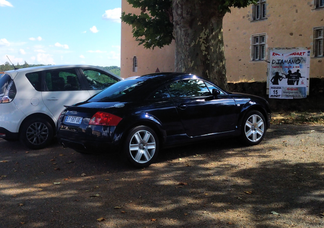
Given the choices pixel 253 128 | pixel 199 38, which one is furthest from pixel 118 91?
pixel 199 38

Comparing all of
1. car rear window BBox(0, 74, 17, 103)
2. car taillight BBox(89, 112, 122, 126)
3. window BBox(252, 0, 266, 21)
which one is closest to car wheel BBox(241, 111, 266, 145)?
car taillight BBox(89, 112, 122, 126)

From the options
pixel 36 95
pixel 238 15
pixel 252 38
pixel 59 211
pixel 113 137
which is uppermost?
pixel 238 15

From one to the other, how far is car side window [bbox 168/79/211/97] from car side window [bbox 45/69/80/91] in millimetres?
3070

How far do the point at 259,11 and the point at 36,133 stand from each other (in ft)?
73.0

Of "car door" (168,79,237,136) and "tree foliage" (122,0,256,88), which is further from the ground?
"tree foliage" (122,0,256,88)

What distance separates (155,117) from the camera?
6.63m

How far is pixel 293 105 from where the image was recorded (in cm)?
1464

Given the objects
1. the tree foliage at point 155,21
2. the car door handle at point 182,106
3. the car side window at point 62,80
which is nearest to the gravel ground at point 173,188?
the car door handle at point 182,106

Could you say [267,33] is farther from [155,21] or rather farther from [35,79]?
[35,79]

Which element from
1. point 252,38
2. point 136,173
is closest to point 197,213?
point 136,173

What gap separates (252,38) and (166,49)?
485 inches

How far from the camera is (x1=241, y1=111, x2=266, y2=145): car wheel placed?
7.97 m

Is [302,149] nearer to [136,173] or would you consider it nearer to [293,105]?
[136,173]

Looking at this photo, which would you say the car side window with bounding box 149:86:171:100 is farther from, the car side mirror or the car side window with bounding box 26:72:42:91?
the car side window with bounding box 26:72:42:91
